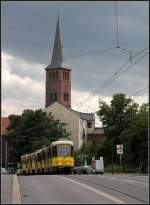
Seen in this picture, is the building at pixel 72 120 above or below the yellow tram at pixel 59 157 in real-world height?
above

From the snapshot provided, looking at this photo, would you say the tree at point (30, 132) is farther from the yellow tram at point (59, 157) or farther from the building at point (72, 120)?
the yellow tram at point (59, 157)

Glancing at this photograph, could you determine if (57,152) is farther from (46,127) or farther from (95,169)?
(46,127)

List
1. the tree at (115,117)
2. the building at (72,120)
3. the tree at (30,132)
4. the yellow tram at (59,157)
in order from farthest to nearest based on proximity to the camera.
A: 1. the building at (72,120)
2. the tree at (30,132)
3. the tree at (115,117)
4. the yellow tram at (59,157)

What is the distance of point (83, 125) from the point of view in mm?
183750

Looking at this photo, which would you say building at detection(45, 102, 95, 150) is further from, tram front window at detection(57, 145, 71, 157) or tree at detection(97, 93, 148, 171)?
tram front window at detection(57, 145, 71, 157)

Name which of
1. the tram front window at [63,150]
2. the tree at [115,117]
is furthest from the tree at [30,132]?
the tram front window at [63,150]

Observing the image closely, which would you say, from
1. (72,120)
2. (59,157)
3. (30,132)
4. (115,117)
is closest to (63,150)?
(59,157)

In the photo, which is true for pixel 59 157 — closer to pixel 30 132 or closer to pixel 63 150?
pixel 63 150

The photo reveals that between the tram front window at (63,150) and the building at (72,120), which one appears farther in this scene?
the building at (72,120)

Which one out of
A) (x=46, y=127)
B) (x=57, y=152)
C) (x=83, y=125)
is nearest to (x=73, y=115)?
(x=83, y=125)

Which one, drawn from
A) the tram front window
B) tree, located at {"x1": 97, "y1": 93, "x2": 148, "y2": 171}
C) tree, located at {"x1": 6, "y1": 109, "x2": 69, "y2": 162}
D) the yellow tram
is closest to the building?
tree, located at {"x1": 6, "y1": 109, "x2": 69, "y2": 162}

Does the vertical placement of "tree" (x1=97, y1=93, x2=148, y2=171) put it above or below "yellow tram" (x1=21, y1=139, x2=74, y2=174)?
above

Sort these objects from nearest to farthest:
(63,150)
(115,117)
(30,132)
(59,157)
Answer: (59,157)
(63,150)
(115,117)
(30,132)

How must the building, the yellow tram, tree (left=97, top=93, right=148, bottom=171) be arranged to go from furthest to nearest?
the building < tree (left=97, top=93, right=148, bottom=171) < the yellow tram
